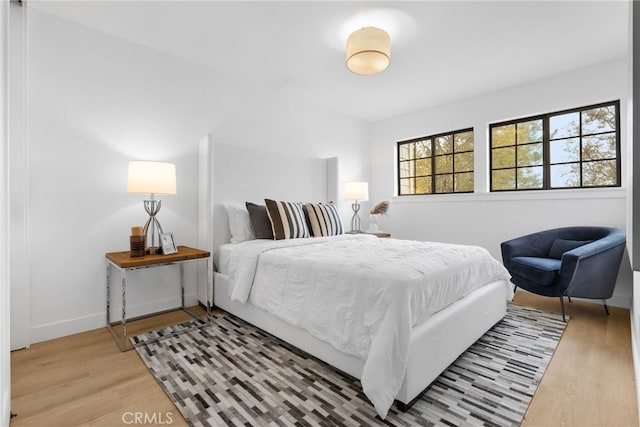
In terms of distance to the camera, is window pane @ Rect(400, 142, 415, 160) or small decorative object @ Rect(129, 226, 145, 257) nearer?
small decorative object @ Rect(129, 226, 145, 257)

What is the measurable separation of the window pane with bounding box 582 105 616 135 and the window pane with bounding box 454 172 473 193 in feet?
4.12

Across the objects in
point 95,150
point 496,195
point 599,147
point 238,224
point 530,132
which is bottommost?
point 238,224

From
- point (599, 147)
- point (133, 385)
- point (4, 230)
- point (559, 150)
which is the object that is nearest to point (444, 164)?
point (559, 150)

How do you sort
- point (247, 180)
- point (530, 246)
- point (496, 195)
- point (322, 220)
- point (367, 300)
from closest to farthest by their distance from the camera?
1. point (367, 300)
2. point (530, 246)
3. point (322, 220)
4. point (247, 180)
5. point (496, 195)

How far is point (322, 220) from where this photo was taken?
10.8 feet

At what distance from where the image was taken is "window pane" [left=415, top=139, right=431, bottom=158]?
4.55 m

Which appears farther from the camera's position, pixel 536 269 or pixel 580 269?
pixel 536 269

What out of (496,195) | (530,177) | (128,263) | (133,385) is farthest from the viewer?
(496,195)

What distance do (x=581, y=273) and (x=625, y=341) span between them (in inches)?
21.3

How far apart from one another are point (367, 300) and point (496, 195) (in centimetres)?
306

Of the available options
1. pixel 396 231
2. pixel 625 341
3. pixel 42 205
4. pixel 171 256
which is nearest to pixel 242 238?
pixel 171 256

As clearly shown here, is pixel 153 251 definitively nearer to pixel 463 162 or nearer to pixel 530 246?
pixel 530 246

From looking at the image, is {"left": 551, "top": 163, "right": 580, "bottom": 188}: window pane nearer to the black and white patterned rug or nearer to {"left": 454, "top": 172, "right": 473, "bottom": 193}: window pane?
{"left": 454, "top": 172, "right": 473, "bottom": 193}: window pane

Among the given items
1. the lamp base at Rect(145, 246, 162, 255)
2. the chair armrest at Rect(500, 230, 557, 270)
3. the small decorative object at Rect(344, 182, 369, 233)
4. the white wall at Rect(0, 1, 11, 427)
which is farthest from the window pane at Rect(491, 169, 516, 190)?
the white wall at Rect(0, 1, 11, 427)
